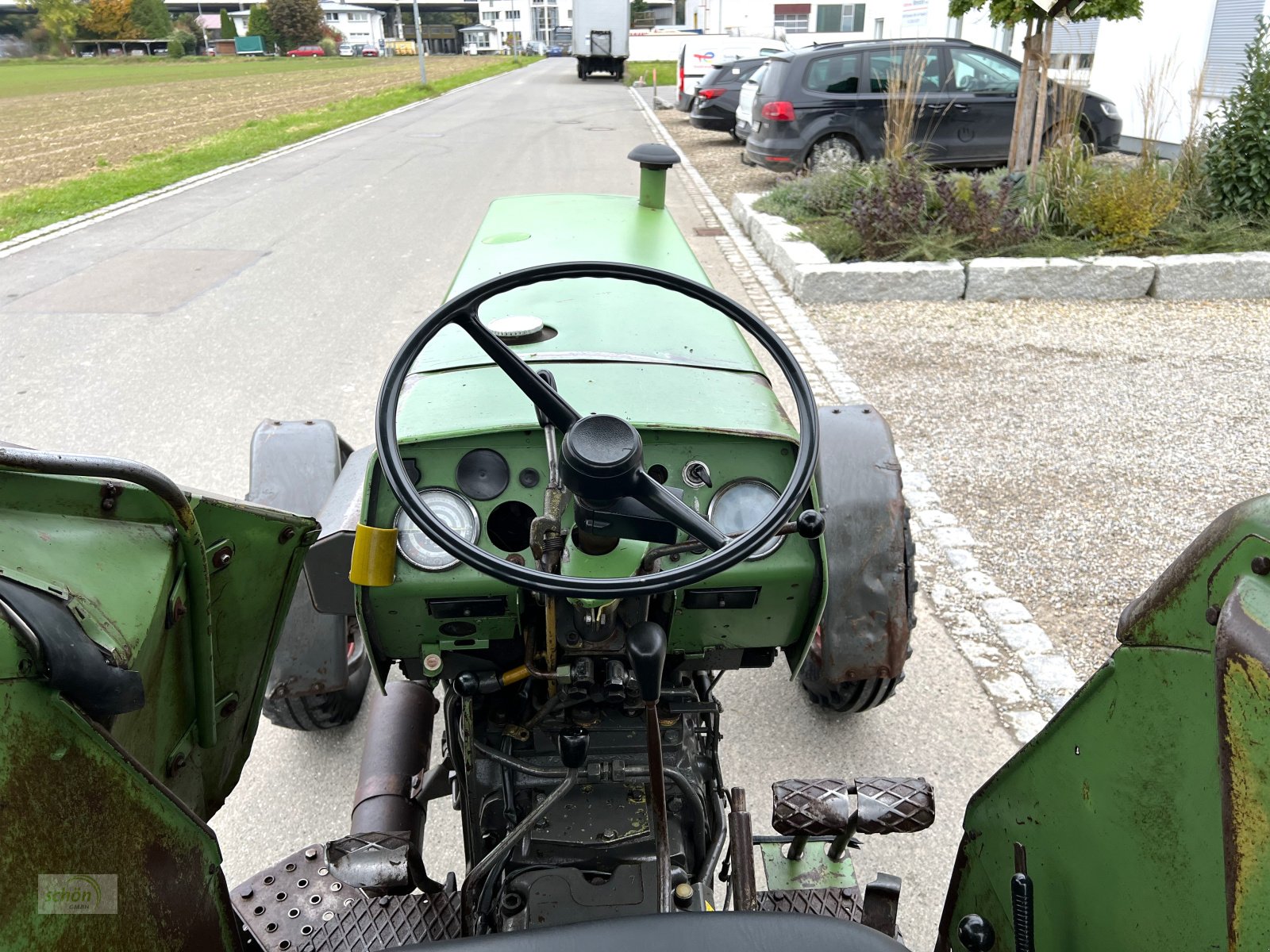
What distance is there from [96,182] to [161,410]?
936 cm

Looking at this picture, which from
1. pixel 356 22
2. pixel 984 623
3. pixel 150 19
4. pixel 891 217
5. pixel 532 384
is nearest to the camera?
pixel 532 384

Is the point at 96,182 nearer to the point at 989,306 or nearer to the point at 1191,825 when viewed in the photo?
the point at 989,306

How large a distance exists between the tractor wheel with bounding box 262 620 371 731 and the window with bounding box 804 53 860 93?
9.91m

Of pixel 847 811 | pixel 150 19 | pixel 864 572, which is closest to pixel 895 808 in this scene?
pixel 847 811

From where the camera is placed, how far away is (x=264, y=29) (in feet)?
260

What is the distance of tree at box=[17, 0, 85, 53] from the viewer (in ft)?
257

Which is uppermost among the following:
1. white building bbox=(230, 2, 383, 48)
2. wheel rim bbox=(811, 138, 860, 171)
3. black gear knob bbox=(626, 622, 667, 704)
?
white building bbox=(230, 2, 383, 48)

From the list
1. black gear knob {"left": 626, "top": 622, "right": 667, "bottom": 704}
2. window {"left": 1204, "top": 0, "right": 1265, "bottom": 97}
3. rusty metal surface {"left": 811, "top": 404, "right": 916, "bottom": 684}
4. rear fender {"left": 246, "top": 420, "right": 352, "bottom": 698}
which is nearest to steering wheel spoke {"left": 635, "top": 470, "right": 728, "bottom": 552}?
black gear knob {"left": 626, "top": 622, "right": 667, "bottom": 704}

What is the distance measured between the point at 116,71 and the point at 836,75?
54.9 m

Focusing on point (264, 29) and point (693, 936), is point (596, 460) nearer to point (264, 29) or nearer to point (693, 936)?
point (693, 936)

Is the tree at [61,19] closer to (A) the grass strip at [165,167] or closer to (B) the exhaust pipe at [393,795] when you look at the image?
(A) the grass strip at [165,167]

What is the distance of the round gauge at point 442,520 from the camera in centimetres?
181

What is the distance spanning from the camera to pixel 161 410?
18.1 feet

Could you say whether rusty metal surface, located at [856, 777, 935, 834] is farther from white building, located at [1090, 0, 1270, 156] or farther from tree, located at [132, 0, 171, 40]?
tree, located at [132, 0, 171, 40]
